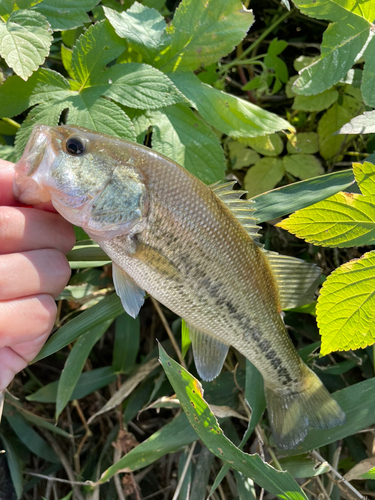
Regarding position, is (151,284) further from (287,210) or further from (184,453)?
(184,453)

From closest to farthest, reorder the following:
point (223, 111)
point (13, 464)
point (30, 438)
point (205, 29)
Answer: point (205, 29)
point (223, 111)
point (13, 464)
point (30, 438)

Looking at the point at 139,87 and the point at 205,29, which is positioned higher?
the point at 205,29

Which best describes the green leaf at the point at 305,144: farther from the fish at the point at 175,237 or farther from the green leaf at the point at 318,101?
the fish at the point at 175,237

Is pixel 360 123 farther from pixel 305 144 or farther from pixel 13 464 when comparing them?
pixel 13 464

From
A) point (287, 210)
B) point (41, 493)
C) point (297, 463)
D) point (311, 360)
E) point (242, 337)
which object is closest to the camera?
point (242, 337)

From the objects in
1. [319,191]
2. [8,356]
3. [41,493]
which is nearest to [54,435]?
[41,493]

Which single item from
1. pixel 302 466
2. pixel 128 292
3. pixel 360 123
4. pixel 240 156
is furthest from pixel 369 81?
pixel 302 466

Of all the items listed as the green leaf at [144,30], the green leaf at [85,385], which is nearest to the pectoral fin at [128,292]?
the green leaf at [85,385]
